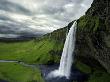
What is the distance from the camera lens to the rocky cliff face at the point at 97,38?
301ft

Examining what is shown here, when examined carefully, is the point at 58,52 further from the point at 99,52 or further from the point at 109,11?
the point at 109,11

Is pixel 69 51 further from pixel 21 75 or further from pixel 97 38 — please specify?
pixel 21 75

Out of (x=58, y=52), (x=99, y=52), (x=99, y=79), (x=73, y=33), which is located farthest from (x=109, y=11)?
(x=58, y=52)

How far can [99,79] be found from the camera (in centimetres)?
9575

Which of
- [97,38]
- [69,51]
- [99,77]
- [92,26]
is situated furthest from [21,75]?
[92,26]

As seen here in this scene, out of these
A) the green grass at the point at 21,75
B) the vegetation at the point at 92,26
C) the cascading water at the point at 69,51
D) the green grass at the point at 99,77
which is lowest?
the green grass at the point at 21,75

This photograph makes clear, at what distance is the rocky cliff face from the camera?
91.8 m

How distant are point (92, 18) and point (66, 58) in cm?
3297

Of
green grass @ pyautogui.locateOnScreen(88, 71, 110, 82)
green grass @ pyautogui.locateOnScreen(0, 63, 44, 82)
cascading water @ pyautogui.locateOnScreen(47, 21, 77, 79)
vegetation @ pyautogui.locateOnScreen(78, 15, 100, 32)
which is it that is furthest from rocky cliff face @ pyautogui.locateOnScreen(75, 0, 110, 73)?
green grass @ pyautogui.locateOnScreen(0, 63, 44, 82)

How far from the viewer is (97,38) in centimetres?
9906

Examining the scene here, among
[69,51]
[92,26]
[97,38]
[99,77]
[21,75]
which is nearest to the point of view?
[99,77]

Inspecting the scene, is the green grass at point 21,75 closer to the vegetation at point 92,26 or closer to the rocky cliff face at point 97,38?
the rocky cliff face at point 97,38

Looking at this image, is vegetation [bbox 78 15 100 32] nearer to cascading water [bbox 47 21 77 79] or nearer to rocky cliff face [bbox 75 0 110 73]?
rocky cliff face [bbox 75 0 110 73]

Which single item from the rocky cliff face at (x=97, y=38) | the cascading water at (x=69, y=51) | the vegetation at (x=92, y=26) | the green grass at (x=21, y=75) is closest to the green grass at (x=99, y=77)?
the rocky cliff face at (x=97, y=38)
